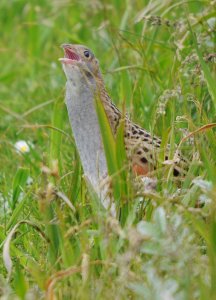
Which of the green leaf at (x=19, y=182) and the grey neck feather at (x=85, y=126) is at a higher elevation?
the grey neck feather at (x=85, y=126)

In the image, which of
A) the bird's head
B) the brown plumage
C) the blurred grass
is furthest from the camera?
the bird's head

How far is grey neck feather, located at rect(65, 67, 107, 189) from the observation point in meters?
4.29

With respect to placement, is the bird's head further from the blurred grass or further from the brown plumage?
the blurred grass

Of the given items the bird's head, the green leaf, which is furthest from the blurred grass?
the bird's head

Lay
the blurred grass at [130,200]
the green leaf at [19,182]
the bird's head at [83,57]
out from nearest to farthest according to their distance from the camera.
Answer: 1. the blurred grass at [130,200]
2. the green leaf at [19,182]
3. the bird's head at [83,57]

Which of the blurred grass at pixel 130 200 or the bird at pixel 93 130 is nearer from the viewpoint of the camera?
the blurred grass at pixel 130 200

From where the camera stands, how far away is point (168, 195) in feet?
12.4

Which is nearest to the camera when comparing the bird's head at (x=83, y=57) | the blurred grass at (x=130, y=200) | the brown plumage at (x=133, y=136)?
the blurred grass at (x=130, y=200)

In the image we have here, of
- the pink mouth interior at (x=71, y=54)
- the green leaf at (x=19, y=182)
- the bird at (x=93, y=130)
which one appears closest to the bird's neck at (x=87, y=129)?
the bird at (x=93, y=130)

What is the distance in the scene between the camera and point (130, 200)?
12.2 feet

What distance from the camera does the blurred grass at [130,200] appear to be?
3.08 metres

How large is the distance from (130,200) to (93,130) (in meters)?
0.76

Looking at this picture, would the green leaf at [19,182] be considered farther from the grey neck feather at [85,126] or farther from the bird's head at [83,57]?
the bird's head at [83,57]

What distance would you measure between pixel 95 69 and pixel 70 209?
1172 millimetres
